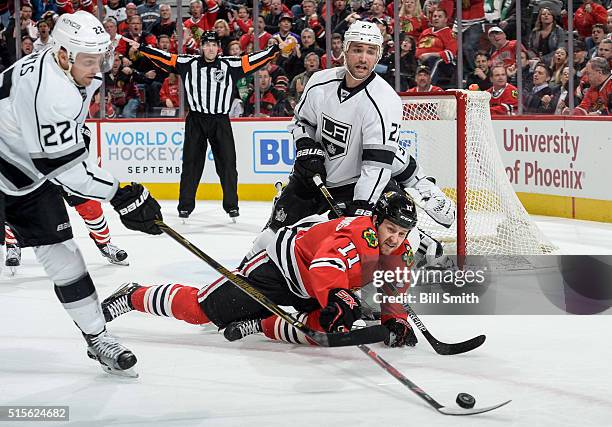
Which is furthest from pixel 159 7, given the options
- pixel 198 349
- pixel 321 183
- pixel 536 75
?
pixel 198 349

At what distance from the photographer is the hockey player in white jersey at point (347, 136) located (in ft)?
12.4

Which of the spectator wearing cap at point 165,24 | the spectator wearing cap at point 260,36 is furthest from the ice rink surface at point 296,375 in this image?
the spectator wearing cap at point 165,24

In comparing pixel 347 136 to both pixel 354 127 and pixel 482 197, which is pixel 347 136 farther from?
pixel 482 197

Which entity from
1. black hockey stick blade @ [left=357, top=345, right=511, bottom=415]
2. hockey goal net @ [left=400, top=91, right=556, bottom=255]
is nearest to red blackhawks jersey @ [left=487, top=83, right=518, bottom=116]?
hockey goal net @ [left=400, top=91, right=556, bottom=255]

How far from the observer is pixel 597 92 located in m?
6.76

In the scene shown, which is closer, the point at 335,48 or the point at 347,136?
the point at 347,136

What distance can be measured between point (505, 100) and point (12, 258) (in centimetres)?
391

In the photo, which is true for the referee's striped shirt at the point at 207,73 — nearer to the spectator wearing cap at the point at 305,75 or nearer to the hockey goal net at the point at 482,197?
the spectator wearing cap at the point at 305,75

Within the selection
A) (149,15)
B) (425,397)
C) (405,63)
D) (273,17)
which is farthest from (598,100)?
(425,397)

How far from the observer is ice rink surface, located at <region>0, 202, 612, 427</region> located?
2.56 m

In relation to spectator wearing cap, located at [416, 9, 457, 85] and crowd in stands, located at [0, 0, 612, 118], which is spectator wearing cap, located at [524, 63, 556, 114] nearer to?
crowd in stands, located at [0, 0, 612, 118]

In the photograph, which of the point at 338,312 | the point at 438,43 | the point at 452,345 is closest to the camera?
the point at 338,312

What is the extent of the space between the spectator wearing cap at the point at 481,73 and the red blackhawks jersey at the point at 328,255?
4388 millimetres

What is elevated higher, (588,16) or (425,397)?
(588,16)
